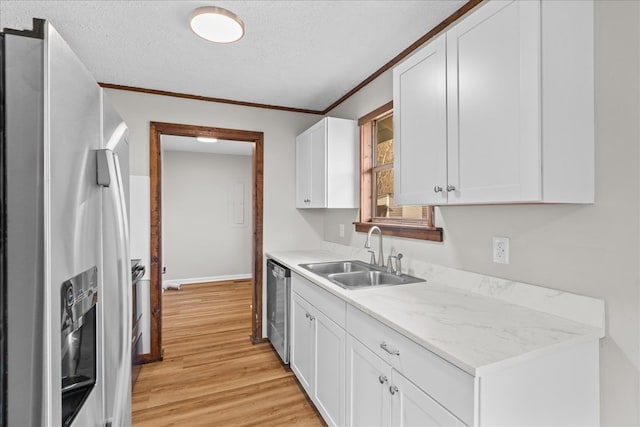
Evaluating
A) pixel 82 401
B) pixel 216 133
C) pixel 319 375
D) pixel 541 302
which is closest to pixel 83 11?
pixel 216 133

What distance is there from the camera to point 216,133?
3.09 metres

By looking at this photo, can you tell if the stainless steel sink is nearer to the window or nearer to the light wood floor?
the window

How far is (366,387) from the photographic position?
1.49 m

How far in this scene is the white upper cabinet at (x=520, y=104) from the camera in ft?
3.56

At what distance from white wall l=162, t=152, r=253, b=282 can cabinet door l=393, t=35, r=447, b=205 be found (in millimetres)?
4540

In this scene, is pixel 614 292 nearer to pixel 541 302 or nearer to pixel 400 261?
pixel 541 302

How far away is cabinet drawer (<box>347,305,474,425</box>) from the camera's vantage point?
3.15ft

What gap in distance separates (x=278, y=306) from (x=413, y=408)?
182 centimetres

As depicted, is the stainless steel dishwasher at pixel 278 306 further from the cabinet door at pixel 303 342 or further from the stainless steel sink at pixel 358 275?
the stainless steel sink at pixel 358 275

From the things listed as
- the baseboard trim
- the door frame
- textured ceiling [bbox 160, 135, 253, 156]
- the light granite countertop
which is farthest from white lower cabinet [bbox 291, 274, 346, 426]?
the baseboard trim

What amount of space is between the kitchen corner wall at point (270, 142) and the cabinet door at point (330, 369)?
136 cm

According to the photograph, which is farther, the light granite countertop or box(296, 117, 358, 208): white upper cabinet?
box(296, 117, 358, 208): white upper cabinet

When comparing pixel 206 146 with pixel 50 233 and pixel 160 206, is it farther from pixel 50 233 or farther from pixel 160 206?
pixel 50 233

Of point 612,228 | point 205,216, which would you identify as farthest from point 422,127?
point 205,216
